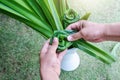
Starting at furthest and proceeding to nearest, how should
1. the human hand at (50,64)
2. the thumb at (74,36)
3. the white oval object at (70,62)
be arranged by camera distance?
the white oval object at (70,62) < the thumb at (74,36) < the human hand at (50,64)

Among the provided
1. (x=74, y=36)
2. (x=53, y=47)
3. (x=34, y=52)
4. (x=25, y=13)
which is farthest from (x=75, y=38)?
(x=34, y=52)

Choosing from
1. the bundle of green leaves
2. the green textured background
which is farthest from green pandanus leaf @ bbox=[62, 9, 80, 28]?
the green textured background

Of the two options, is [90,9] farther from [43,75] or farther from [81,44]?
[43,75]

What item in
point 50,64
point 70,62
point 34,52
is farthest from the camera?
point 34,52

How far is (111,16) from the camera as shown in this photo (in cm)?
153

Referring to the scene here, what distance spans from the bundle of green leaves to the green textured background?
0.72 ft

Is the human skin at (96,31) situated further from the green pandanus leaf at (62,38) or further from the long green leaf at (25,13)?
the long green leaf at (25,13)

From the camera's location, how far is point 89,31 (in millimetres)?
1027

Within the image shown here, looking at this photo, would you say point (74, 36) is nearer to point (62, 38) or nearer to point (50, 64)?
point (62, 38)

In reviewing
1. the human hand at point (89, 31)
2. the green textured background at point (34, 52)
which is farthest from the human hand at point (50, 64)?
the green textured background at point (34, 52)

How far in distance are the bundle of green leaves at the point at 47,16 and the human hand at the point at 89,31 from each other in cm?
5

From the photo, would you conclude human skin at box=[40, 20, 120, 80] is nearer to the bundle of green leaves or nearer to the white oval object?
the bundle of green leaves

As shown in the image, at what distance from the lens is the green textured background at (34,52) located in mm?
1376

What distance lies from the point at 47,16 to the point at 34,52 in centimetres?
35
